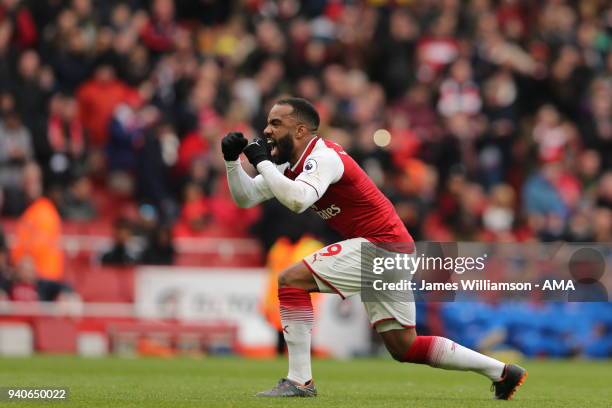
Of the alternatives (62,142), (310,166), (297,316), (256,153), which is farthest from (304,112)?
(62,142)

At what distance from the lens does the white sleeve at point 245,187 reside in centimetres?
980

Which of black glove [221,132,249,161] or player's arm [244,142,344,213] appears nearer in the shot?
player's arm [244,142,344,213]

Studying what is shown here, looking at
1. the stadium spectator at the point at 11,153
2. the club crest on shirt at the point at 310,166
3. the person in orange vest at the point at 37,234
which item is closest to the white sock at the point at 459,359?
the club crest on shirt at the point at 310,166

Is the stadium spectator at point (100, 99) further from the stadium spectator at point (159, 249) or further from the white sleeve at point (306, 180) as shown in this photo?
the white sleeve at point (306, 180)

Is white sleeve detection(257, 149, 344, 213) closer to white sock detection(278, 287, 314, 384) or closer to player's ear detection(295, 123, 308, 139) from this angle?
player's ear detection(295, 123, 308, 139)

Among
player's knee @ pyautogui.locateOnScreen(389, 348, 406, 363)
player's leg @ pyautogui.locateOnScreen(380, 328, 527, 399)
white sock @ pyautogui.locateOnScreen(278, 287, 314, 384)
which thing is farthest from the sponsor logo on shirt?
player's knee @ pyautogui.locateOnScreen(389, 348, 406, 363)

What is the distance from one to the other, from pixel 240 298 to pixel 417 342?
33.7 ft

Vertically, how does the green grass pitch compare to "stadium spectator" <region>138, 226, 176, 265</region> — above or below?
below

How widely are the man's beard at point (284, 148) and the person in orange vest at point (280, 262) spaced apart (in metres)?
9.50

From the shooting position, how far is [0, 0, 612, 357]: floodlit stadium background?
1859cm

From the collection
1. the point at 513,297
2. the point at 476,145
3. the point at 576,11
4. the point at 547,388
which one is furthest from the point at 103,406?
the point at 576,11

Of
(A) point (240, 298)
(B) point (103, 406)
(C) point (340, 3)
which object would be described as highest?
(C) point (340, 3)

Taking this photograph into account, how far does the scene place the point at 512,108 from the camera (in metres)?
23.6

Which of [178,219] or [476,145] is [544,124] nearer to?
[476,145]
